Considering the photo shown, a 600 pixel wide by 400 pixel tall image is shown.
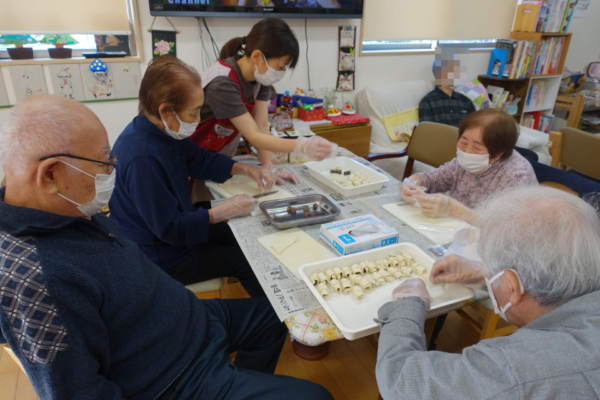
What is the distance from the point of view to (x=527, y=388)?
618mm

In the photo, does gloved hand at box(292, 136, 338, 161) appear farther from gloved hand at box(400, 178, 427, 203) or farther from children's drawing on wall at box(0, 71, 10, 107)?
children's drawing on wall at box(0, 71, 10, 107)

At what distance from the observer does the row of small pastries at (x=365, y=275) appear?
3.67 feet

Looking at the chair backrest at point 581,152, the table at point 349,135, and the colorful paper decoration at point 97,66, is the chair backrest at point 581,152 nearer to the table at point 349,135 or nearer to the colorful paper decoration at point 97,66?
the table at point 349,135

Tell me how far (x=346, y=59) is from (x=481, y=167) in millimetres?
2429

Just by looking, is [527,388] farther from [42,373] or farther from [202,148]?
[202,148]

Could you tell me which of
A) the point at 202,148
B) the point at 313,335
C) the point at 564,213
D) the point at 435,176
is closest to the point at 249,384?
the point at 313,335

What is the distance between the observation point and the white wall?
299 centimetres

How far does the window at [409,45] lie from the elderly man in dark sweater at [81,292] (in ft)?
11.4

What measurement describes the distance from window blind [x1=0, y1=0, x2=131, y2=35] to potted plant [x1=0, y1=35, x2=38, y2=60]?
0.23ft

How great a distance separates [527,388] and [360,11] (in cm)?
351

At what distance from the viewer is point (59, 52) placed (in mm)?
2682

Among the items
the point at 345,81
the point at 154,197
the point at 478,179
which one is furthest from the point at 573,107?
the point at 154,197

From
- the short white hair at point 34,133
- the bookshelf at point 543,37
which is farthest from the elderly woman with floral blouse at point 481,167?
the bookshelf at point 543,37

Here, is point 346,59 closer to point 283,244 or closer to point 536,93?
point 536,93
